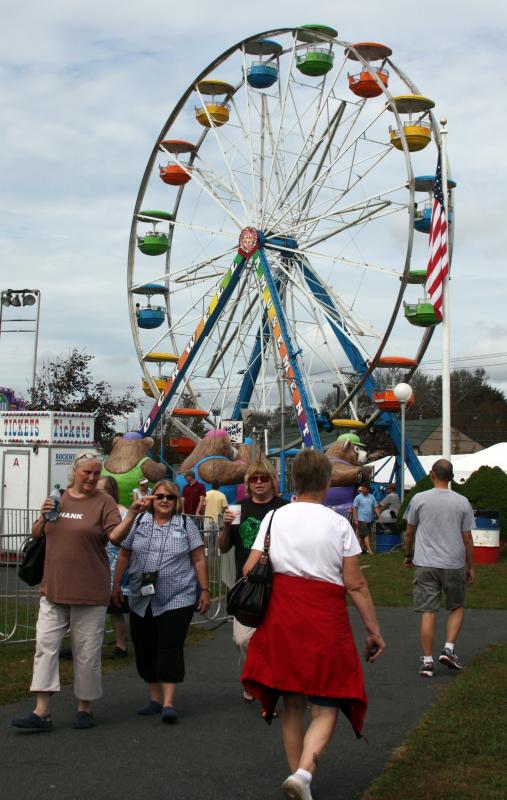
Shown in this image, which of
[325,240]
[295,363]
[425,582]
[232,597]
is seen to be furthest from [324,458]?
[325,240]

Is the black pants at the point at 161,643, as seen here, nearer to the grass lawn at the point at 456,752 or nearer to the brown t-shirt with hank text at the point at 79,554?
the brown t-shirt with hank text at the point at 79,554

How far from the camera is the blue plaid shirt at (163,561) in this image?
732cm

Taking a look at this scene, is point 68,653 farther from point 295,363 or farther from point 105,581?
point 295,363

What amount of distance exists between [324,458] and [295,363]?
21.5 meters

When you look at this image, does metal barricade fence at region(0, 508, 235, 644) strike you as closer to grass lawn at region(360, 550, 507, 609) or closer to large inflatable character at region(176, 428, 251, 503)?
grass lawn at region(360, 550, 507, 609)

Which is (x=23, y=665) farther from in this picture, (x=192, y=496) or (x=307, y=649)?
(x=192, y=496)

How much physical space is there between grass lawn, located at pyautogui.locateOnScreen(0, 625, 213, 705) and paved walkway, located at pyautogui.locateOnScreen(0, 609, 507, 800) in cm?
25

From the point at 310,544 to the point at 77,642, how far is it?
2.43m

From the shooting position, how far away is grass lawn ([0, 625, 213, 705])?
7984 mm

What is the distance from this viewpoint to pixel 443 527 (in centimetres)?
901

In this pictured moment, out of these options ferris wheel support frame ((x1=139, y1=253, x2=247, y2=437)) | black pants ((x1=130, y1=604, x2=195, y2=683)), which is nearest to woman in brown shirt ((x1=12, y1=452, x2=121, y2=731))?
black pants ((x1=130, y1=604, x2=195, y2=683))

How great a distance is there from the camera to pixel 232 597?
5.40m

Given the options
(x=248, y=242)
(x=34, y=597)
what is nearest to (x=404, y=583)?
(x=34, y=597)

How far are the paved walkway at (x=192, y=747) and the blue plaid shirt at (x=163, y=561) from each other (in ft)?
2.41
